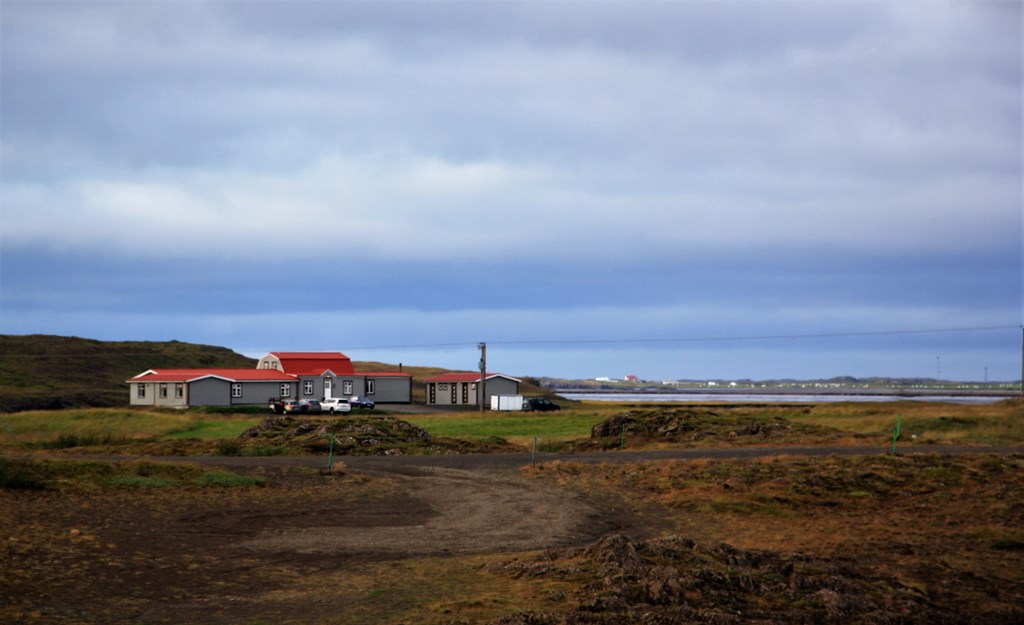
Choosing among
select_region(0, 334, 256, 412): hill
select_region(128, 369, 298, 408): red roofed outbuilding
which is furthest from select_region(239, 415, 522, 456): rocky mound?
select_region(0, 334, 256, 412): hill

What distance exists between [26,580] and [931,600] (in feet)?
52.4

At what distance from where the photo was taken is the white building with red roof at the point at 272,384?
88000 mm

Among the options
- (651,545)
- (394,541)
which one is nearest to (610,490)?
(394,541)

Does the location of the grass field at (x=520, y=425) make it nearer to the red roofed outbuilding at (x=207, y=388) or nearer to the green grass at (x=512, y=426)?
the green grass at (x=512, y=426)

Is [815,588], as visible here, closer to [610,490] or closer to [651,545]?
[651,545]

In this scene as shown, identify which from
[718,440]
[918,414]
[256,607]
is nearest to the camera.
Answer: [256,607]

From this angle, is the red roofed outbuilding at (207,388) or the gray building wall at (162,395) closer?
the red roofed outbuilding at (207,388)

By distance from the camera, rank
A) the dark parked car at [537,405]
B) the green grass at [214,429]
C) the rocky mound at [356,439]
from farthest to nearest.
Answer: the dark parked car at [537,405] < the green grass at [214,429] < the rocky mound at [356,439]

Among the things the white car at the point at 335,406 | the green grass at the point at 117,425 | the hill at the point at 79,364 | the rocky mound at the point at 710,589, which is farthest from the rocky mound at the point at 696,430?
the hill at the point at 79,364

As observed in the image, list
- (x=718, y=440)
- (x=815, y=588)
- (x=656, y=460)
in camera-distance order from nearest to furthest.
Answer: (x=815, y=588), (x=656, y=460), (x=718, y=440)

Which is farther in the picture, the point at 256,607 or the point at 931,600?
the point at 931,600

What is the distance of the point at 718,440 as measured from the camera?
1881 inches

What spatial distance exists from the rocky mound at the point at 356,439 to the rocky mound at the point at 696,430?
683cm

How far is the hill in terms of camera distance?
104 meters
